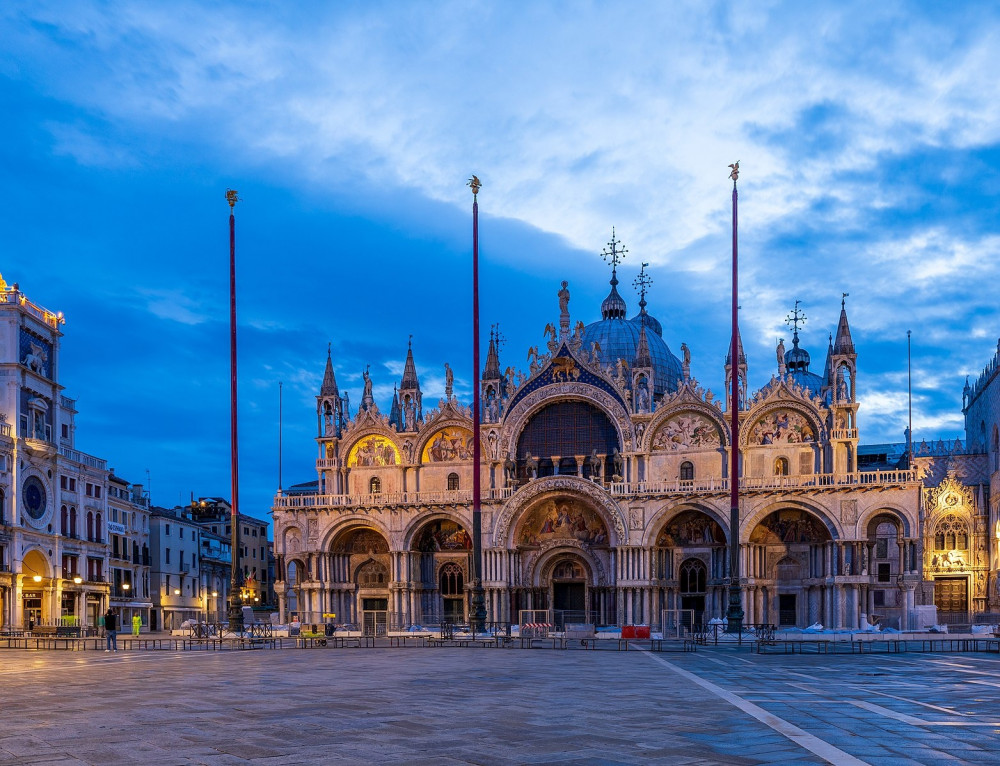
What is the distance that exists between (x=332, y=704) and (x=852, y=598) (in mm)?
47211

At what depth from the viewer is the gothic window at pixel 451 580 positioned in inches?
2770

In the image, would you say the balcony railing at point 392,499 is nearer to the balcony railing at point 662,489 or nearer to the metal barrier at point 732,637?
the balcony railing at point 662,489

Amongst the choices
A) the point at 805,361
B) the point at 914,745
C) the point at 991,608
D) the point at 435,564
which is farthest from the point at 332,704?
the point at 805,361

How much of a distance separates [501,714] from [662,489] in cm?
4824

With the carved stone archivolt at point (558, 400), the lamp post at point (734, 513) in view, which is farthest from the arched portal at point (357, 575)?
the lamp post at point (734, 513)

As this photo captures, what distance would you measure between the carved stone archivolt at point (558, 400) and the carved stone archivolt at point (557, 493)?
11.7ft

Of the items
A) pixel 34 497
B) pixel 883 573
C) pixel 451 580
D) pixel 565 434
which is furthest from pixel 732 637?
pixel 34 497

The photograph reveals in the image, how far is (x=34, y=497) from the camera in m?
65.3

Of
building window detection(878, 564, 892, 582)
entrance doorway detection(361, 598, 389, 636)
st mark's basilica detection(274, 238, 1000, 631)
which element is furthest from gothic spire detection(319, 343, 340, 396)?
building window detection(878, 564, 892, 582)

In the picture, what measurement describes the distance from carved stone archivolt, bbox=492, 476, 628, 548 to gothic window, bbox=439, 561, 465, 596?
206 inches

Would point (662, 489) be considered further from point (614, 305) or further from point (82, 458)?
point (82, 458)

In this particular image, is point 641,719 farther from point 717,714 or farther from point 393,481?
point 393,481

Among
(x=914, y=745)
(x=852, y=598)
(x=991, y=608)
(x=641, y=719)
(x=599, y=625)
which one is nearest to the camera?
(x=914, y=745)

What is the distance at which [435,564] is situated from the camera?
70.8 m
